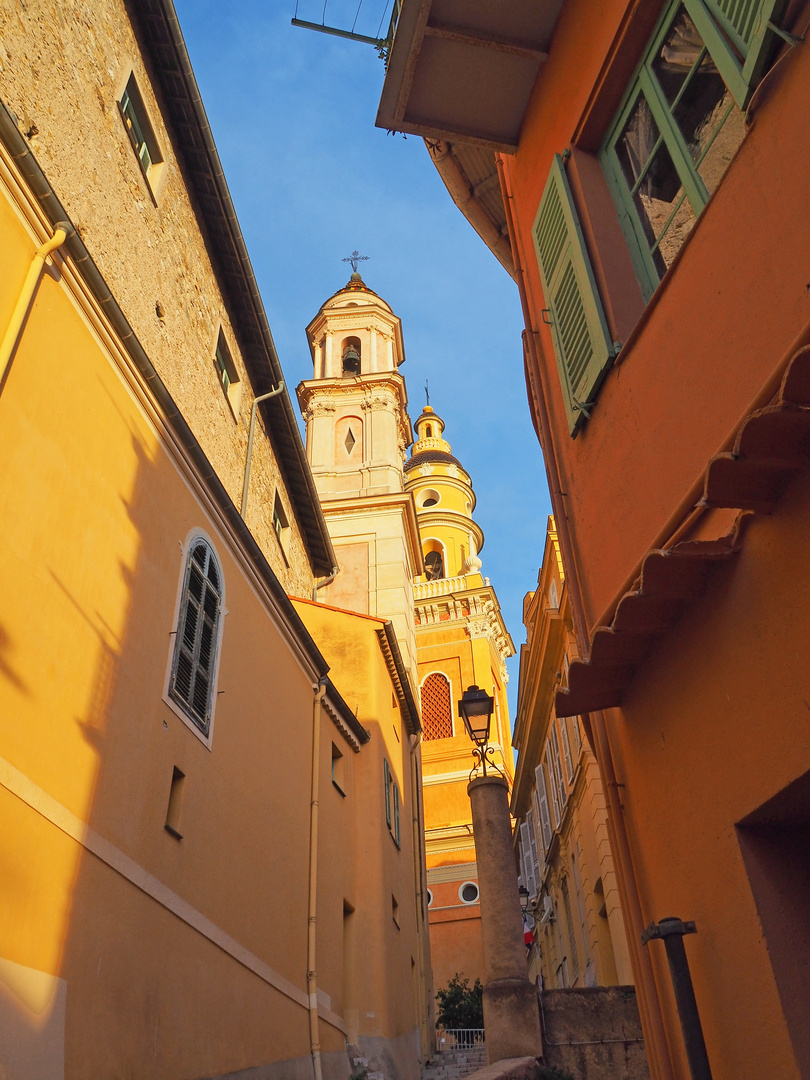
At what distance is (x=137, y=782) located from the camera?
24.3 feet

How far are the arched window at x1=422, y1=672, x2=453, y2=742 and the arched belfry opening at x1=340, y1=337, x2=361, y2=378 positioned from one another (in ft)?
46.4

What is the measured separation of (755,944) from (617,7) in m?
5.02

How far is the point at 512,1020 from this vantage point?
7.79 meters

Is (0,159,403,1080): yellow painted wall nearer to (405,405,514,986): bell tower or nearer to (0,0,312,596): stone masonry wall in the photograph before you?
(0,0,312,596): stone masonry wall

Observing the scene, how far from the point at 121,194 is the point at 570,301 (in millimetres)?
6031

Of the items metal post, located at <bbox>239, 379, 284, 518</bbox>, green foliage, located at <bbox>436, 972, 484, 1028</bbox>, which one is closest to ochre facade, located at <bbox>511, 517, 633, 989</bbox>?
green foliage, located at <bbox>436, 972, 484, 1028</bbox>

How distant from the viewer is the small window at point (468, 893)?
3219cm

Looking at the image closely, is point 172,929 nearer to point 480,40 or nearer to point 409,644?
point 480,40

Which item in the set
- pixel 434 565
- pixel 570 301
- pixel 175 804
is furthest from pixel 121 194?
pixel 434 565

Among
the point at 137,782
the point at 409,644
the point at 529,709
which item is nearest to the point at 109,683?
the point at 137,782

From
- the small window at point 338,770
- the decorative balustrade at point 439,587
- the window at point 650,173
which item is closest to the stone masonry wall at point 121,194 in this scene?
the small window at point 338,770

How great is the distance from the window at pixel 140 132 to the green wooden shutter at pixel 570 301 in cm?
603

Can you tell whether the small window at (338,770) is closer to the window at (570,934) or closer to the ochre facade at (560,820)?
the ochre facade at (560,820)

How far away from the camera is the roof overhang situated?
6.39 meters
